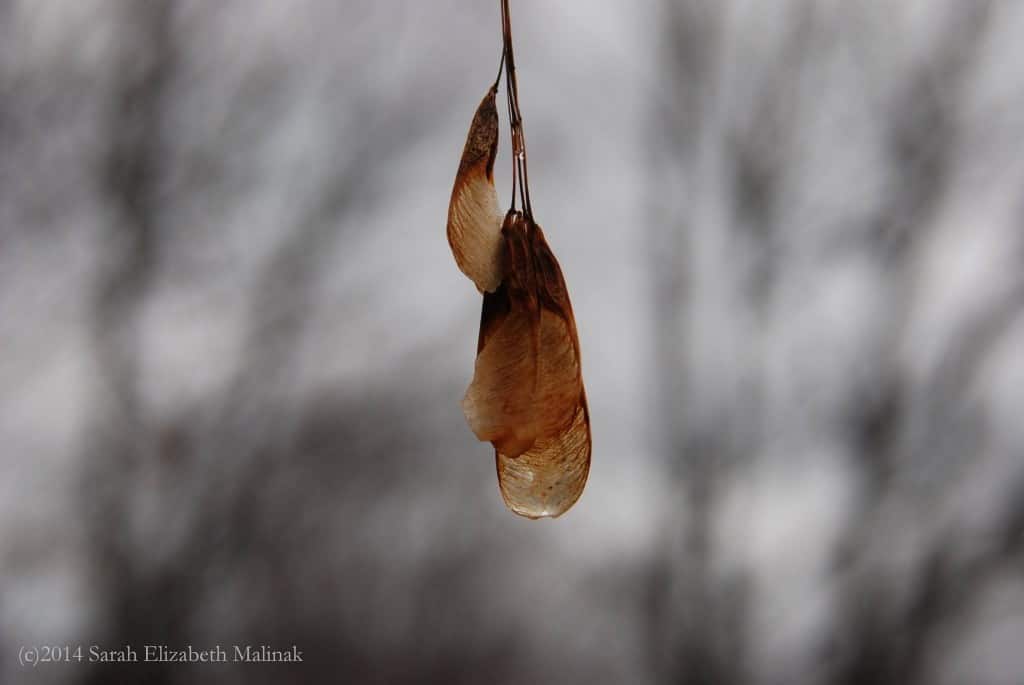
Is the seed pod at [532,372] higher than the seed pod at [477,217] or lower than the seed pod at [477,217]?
lower

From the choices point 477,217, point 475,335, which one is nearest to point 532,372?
point 477,217

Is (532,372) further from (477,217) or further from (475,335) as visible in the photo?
(475,335)

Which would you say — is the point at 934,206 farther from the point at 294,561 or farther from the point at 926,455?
the point at 294,561

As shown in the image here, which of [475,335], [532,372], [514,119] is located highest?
[475,335]

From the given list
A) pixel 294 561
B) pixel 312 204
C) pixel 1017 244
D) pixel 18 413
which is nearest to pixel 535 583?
pixel 294 561

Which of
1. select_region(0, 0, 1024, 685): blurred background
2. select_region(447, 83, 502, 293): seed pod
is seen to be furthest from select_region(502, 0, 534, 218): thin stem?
select_region(0, 0, 1024, 685): blurred background

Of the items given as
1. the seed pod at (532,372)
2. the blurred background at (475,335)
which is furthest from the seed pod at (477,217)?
the blurred background at (475,335)

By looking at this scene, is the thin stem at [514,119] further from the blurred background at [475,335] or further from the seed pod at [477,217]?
the blurred background at [475,335]

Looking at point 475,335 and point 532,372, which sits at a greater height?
point 475,335
